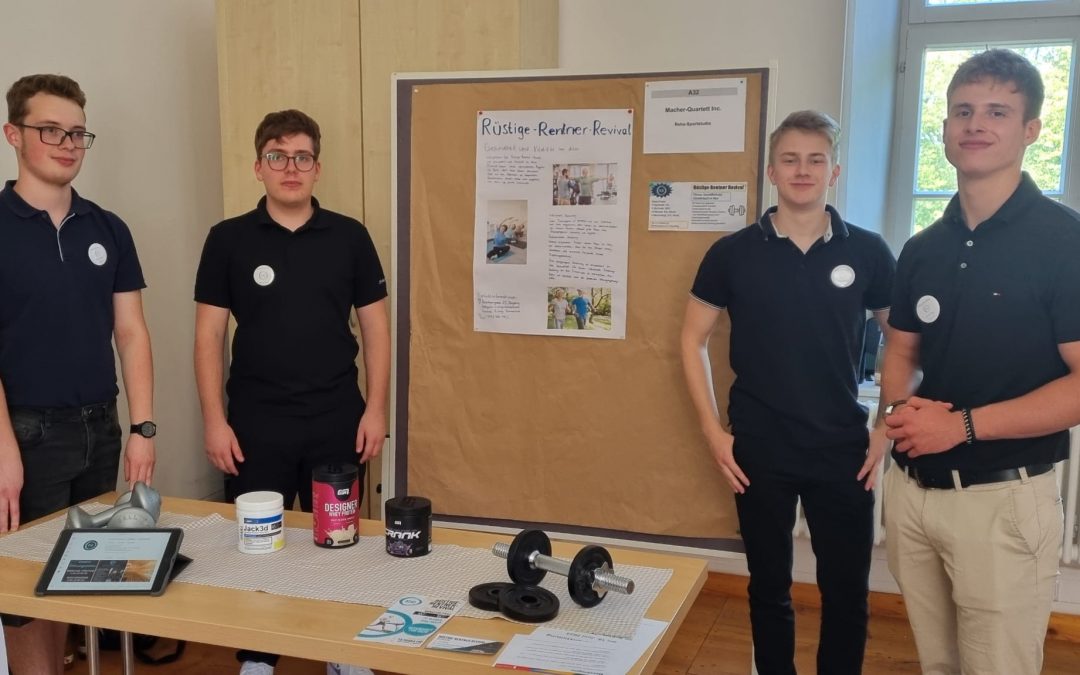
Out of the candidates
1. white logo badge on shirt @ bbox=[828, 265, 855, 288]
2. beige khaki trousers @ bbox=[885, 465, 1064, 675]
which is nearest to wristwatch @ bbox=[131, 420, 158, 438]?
white logo badge on shirt @ bbox=[828, 265, 855, 288]

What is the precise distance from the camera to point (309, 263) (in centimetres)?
229

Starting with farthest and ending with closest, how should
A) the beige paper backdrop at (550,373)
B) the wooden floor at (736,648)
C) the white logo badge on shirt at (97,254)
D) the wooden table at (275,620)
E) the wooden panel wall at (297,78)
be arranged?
the wooden panel wall at (297,78) → the wooden floor at (736,648) → the beige paper backdrop at (550,373) → the white logo badge on shirt at (97,254) → the wooden table at (275,620)

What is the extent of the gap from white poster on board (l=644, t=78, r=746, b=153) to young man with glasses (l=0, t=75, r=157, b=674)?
141cm

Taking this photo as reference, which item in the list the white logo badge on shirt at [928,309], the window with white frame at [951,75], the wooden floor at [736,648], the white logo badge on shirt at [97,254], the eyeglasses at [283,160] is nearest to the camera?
the white logo badge on shirt at [928,309]

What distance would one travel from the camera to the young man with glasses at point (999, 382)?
1615 mm

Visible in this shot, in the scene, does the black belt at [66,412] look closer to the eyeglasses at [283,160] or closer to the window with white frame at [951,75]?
the eyeglasses at [283,160]

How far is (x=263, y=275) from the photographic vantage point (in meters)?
2.27

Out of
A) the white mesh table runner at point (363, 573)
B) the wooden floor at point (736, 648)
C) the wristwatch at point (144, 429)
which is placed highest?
the wristwatch at point (144, 429)

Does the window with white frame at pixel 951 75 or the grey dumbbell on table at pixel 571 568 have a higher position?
the window with white frame at pixel 951 75

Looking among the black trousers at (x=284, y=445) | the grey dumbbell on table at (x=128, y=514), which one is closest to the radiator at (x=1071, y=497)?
the black trousers at (x=284, y=445)

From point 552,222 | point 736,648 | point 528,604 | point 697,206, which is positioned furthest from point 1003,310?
point 736,648

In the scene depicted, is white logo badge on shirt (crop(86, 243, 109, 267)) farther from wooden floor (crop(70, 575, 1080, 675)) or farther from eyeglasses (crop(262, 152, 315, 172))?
wooden floor (crop(70, 575, 1080, 675))

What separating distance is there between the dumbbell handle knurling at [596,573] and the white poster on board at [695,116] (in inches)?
53.0

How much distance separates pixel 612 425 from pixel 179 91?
196cm
